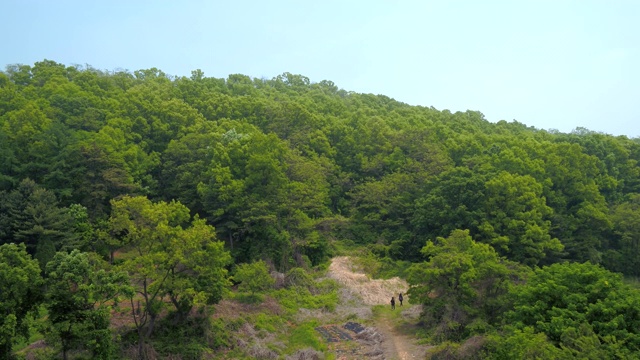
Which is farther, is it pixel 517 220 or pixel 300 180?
pixel 300 180

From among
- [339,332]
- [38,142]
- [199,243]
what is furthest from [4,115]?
[339,332]

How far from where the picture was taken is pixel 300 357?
19516mm

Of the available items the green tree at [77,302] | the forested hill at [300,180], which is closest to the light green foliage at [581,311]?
the forested hill at [300,180]

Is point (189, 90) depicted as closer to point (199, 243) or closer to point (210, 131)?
point (210, 131)

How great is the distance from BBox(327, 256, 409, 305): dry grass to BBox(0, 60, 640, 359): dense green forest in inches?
80.5

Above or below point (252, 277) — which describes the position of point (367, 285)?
below

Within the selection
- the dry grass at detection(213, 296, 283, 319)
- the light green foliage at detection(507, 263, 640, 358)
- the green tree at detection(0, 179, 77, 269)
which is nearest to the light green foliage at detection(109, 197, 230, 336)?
the dry grass at detection(213, 296, 283, 319)

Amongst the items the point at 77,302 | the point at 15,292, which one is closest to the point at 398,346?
the point at 77,302

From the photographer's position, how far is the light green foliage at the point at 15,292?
14.0 m

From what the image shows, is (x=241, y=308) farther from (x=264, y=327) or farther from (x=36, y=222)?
(x=36, y=222)

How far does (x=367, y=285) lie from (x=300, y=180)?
10020 mm

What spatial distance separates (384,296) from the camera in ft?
89.7

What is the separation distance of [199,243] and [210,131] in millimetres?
20528

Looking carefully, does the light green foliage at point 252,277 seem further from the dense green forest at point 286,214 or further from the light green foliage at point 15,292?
the light green foliage at point 15,292
